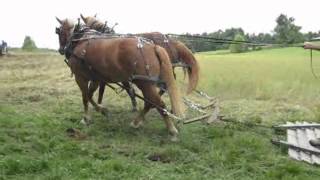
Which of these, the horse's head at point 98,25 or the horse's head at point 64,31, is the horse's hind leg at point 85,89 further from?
the horse's head at point 98,25

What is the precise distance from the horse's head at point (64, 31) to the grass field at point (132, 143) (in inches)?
52.4

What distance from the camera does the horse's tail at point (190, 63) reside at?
8297mm

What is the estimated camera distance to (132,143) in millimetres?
7551

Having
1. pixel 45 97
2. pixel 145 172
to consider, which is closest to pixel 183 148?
pixel 145 172

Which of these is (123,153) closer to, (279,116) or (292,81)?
(279,116)

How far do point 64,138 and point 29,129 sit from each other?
0.73 m

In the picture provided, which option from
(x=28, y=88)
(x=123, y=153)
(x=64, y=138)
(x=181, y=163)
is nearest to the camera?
(x=181, y=163)

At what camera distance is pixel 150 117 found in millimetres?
9750

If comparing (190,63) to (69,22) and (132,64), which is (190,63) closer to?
(132,64)

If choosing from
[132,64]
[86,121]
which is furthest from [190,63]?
[86,121]

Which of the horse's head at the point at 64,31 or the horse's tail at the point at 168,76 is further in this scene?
the horse's head at the point at 64,31

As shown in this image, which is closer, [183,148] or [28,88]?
[183,148]

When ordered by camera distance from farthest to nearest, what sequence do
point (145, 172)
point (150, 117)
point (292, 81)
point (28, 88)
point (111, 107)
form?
point (292, 81), point (28, 88), point (111, 107), point (150, 117), point (145, 172)

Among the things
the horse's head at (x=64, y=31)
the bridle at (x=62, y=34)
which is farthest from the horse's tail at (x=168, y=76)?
the horse's head at (x=64, y=31)
